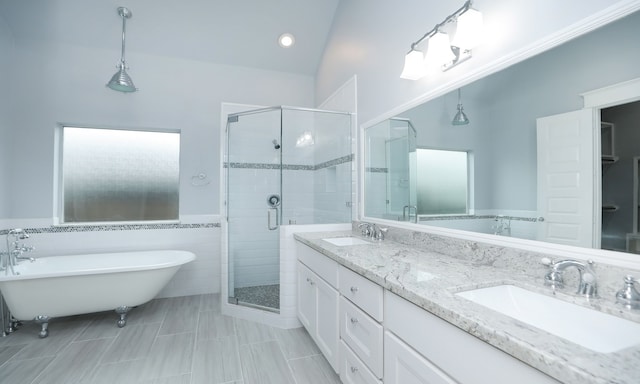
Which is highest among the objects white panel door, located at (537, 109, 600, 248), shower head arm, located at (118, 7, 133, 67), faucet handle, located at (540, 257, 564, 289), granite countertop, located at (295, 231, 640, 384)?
shower head arm, located at (118, 7, 133, 67)

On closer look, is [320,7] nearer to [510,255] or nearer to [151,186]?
[151,186]

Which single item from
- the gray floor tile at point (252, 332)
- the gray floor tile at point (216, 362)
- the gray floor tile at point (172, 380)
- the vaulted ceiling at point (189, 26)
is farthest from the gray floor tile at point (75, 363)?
the vaulted ceiling at point (189, 26)

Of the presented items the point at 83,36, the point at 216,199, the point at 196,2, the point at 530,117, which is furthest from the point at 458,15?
the point at 83,36

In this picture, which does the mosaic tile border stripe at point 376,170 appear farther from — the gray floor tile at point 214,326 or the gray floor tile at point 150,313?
the gray floor tile at point 150,313

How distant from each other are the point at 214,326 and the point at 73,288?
120 centimetres

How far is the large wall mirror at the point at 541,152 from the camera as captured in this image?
988 mm

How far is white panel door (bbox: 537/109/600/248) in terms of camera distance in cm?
108

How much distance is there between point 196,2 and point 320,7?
4.34 feet

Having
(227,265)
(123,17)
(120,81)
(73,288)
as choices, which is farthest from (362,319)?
(123,17)

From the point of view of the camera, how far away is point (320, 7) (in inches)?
130

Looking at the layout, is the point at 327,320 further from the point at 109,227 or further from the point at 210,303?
the point at 109,227

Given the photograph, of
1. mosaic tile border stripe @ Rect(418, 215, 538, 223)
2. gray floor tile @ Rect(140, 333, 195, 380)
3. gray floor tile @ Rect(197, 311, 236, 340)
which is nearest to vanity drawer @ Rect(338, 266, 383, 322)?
mosaic tile border stripe @ Rect(418, 215, 538, 223)

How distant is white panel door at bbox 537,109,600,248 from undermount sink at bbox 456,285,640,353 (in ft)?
0.90

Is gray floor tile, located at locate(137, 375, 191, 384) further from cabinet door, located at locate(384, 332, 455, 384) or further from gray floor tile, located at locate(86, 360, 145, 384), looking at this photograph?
cabinet door, located at locate(384, 332, 455, 384)
